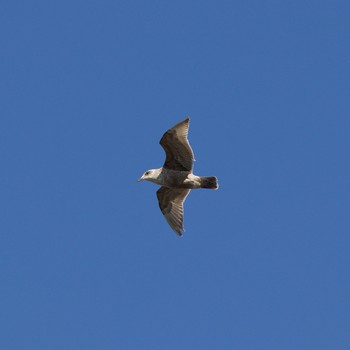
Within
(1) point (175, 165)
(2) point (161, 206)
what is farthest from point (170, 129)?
(2) point (161, 206)

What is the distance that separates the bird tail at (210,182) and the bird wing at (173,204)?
65.4 inches

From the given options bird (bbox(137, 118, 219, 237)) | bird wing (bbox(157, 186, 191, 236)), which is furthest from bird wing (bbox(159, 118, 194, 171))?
bird wing (bbox(157, 186, 191, 236))

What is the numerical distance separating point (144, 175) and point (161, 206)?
1.39 meters

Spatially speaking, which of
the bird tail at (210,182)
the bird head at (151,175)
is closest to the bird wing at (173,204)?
the bird head at (151,175)

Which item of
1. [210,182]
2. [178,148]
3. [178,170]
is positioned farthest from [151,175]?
[210,182]

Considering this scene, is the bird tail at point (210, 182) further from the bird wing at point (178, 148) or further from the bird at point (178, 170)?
the bird wing at point (178, 148)

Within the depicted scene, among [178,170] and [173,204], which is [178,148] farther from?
[173,204]

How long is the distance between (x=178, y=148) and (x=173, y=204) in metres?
2.60

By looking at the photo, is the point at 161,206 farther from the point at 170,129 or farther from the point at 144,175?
the point at 170,129

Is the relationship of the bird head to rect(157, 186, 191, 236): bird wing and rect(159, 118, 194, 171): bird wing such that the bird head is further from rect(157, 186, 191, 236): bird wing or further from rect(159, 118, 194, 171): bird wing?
rect(157, 186, 191, 236): bird wing

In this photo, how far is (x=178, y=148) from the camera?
25297 mm

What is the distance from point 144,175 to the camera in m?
26.4

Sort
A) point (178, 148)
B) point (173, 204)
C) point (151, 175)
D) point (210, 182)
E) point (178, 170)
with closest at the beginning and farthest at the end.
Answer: point (178, 148)
point (210, 182)
point (178, 170)
point (151, 175)
point (173, 204)

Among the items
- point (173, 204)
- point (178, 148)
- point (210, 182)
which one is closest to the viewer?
point (178, 148)
